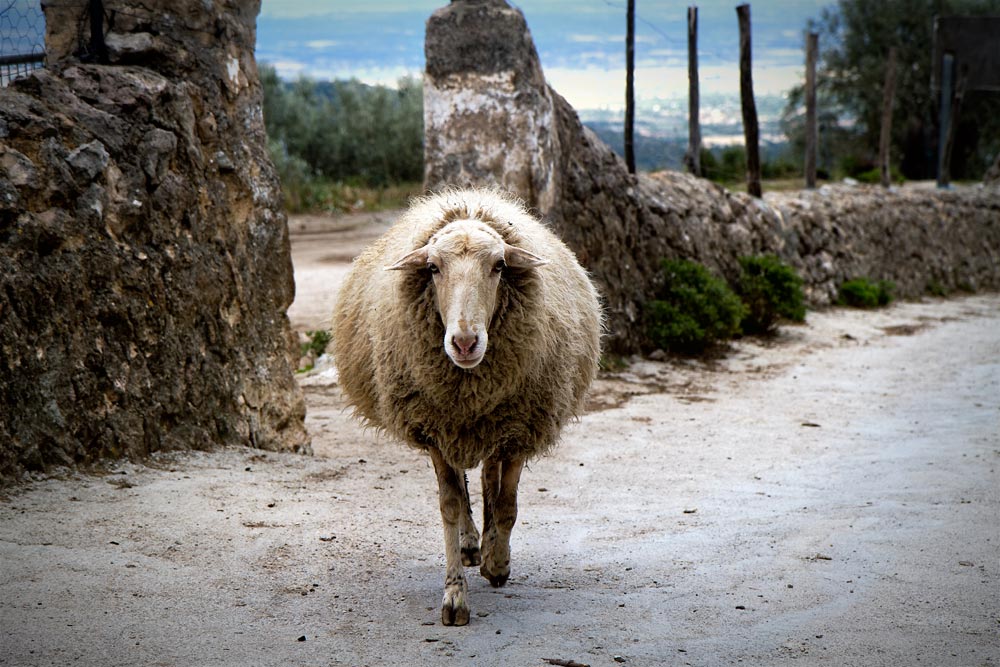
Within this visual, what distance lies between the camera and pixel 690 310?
10844 mm

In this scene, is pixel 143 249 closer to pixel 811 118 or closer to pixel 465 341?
pixel 465 341

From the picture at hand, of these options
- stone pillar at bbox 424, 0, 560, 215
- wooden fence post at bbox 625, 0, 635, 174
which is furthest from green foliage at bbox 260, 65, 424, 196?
stone pillar at bbox 424, 0, 560, 215

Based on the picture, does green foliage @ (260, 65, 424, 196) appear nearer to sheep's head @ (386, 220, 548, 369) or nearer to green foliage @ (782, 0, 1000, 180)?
green foliage @ (782, 0, 1000, 180)

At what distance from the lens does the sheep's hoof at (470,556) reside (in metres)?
5.12

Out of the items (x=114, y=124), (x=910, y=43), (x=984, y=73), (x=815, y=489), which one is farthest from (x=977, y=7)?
(x=114, y=124)

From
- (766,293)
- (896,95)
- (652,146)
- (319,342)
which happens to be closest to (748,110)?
(652,146)

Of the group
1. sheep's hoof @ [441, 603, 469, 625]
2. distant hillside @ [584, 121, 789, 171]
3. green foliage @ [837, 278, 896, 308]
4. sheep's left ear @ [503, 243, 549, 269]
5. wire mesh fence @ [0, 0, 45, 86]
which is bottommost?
sheep's hoof @ [441, 603, 469, 625]

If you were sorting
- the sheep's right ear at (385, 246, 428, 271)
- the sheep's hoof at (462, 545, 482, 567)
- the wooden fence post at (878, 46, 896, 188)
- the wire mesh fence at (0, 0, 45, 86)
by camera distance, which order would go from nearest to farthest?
the sheep's right ear at (385, 246, 428, 271)
the sheep's hoof at (462, 545, 482, 567)
the wire mesh fence at (0, 0, 45, 86)
the wooden fence post at (878, 46, 896, 188)

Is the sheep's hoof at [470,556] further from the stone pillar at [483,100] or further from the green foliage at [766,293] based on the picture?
the green foliage at [766,293]

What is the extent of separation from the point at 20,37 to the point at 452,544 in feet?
13.7

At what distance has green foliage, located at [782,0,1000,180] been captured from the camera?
30.0 m

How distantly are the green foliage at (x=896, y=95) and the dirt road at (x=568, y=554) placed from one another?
24.7 metres

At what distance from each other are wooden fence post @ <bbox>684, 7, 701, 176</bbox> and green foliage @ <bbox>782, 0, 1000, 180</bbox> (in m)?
17.1

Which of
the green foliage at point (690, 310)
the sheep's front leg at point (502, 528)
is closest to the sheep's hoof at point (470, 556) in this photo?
the sheep's front leg at point (502, 528)
